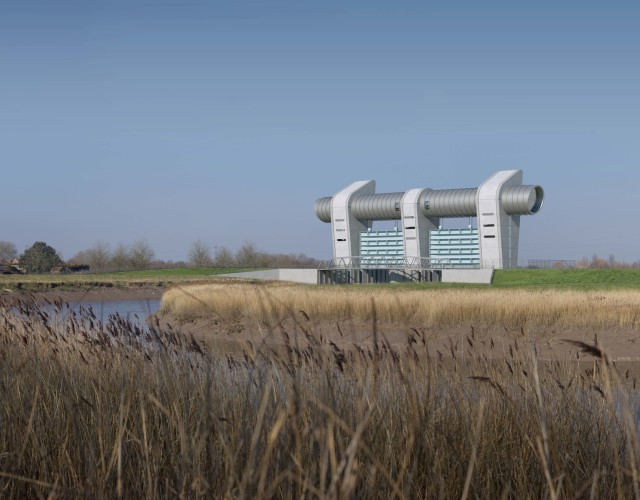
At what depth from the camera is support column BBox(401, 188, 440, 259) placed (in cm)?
5147

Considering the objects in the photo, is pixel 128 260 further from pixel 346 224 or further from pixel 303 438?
pixel 303 438

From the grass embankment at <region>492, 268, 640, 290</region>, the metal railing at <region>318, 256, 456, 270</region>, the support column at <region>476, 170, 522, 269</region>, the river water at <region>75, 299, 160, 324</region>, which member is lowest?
the river water at <region>75, 299, 160, 324</region>

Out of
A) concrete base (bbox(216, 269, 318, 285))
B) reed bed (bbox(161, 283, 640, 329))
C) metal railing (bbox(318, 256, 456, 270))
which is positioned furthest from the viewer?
concrete base (bbox(216, 269, 318, 285))

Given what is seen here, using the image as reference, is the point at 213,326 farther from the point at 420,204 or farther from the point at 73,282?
the point at 420,204

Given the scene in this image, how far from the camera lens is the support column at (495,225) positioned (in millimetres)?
48094

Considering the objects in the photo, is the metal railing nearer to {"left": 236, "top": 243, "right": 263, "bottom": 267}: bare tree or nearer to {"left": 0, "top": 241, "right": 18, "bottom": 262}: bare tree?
{"left": 236, "top": 243, "right": 263, "bottom": 267}: bare tree

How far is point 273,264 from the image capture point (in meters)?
81.1

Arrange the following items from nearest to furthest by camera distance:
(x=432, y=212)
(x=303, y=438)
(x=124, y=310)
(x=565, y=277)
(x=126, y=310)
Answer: (x=303, y=438) → (x=124, y=310) → (x=126, y=310) → (x=565, y=277) → (x=432, y=212)

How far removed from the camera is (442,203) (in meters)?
51.4

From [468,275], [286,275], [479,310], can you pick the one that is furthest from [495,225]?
[479,310]

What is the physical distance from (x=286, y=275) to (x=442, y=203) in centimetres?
1332

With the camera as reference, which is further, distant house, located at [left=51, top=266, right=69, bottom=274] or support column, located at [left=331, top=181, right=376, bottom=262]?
distant house, located at [left=51, top=266, right=69, bottom=274]

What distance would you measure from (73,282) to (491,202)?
28.2 metres

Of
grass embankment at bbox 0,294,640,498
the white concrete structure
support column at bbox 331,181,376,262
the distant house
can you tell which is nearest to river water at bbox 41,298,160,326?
grass embankment at bbox 0,294,640,498
